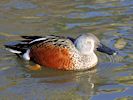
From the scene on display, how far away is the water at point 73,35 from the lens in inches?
334

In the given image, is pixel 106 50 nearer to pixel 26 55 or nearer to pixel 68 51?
pixel 68 51

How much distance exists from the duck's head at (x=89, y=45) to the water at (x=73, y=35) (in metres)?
0.28

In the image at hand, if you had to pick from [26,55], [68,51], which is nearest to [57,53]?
[68,51]

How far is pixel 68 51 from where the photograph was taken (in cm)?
945

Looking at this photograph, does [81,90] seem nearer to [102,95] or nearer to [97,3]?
[102,95]

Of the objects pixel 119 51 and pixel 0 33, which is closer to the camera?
pixel 119 51

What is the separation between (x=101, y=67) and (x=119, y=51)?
0.75m

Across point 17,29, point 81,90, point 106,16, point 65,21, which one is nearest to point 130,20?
point 106,16

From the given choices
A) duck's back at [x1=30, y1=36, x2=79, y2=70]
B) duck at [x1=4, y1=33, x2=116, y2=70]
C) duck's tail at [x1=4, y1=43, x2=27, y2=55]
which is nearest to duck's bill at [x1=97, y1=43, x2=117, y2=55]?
duck at [x1=4, y1=33, x2=116, y2=70]

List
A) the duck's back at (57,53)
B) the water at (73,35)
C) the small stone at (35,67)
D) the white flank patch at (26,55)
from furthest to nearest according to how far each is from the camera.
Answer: the white flank patch at (26,55) < the small stone at (35,67) < the duck's back at (57,53) < the water at (73,35)

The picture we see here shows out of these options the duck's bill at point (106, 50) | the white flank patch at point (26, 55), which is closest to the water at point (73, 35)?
the white flank patch at point (26, 55)

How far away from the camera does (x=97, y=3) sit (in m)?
13.1

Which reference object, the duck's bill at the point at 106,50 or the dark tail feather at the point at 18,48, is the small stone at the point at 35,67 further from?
the duck's bill at the point at 106,50

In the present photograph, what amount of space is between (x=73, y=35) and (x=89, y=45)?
5.19 ft
